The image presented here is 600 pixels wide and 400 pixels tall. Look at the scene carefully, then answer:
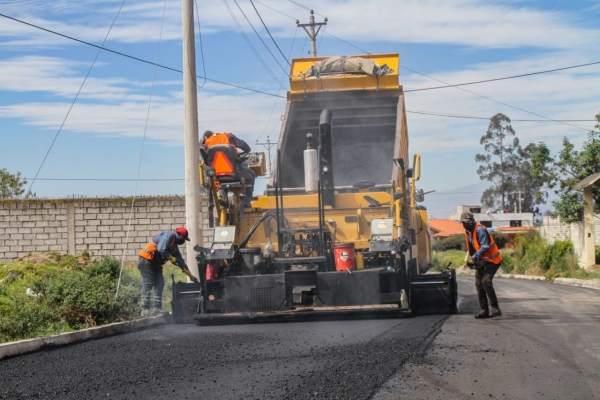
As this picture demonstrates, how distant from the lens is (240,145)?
1045 centimetres

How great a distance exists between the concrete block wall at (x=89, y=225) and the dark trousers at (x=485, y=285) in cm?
1016

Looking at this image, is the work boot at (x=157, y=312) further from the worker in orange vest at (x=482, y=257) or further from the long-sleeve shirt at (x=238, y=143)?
A: the worker in orange vest at (x=482, y=257)

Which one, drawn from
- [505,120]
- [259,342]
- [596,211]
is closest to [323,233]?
[259,342]

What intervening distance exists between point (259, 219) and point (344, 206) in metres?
1.11

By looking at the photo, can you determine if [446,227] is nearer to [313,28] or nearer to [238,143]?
[313,28]

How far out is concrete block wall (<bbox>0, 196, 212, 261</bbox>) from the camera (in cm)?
1886

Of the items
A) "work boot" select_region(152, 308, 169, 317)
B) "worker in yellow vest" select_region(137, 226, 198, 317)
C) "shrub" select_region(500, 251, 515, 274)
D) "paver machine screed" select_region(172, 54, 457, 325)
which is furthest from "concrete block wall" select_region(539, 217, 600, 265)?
"work boot" select_region(152, 308, 169, 317)

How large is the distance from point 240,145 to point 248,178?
1.50 ft

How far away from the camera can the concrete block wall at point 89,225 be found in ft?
61.9

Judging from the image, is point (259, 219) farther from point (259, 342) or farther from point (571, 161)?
point (571, 161)

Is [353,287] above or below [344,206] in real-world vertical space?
below

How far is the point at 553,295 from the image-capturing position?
13.7 m

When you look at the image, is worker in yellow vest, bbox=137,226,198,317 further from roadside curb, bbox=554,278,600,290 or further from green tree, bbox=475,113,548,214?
green tree, bbox=475,113,548,214

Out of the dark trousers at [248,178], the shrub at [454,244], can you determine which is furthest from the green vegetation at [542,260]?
the shrub at [454,244]
